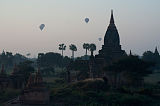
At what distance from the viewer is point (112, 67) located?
143 ft

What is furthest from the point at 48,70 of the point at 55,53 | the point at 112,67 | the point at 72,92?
the point at 72,92

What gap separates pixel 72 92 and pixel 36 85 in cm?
463

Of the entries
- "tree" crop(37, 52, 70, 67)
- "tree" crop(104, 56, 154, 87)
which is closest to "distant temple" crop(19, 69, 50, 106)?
"tree" crop(104, 56, 154, 87)

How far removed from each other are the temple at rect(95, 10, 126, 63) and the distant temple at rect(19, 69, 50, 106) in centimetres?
1854

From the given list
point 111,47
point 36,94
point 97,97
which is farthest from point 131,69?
point 36,94

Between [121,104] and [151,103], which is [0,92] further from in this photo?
[151,103]

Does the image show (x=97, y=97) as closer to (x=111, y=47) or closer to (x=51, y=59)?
(x=111, y=47)

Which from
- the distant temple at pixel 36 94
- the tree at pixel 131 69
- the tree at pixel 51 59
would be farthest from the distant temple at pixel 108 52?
the tree at pixel 51 59

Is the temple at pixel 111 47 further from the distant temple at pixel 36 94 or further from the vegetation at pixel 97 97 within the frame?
the distant temple at pixel 36 94

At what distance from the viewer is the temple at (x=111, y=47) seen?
50.4 meters

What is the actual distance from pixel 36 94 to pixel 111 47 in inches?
828

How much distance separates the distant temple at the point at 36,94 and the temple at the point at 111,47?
18535mm

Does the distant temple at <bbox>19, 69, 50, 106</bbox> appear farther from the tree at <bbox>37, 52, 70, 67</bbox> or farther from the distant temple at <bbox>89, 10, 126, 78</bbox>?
the tree at <bbox>37, 52, 70, 67</bbox>

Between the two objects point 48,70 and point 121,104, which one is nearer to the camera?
point 121,104
